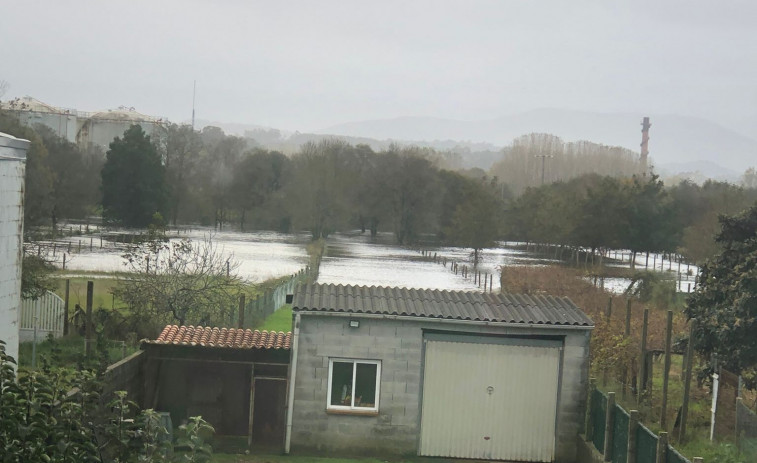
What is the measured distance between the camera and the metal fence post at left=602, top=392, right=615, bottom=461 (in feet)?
43.7

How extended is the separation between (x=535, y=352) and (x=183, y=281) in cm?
1243

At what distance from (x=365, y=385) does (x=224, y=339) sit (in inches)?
115

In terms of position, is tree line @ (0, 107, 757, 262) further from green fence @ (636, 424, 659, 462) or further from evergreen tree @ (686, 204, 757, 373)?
green fence @ (636, 424, 659, 462)

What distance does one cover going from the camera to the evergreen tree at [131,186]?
80.1m

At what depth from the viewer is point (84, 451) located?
626 centimetres

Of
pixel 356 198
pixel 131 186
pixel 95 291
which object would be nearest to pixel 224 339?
pixel 95 291

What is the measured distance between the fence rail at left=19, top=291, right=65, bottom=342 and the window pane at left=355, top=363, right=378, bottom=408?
39.7ft

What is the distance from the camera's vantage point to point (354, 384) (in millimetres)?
15562

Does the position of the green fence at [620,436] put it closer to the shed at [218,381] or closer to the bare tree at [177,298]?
the shed at [218,381]

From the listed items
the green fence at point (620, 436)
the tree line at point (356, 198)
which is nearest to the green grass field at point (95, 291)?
the green fence at point (620, 436)

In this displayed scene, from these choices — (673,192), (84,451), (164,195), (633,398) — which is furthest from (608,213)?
(84,451)

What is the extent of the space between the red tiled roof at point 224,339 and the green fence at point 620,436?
545 centimetres

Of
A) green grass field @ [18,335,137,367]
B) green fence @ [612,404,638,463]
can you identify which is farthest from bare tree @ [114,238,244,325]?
green fence @ [612,404,638,463]

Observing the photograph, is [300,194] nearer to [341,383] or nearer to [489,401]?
[341,383]
